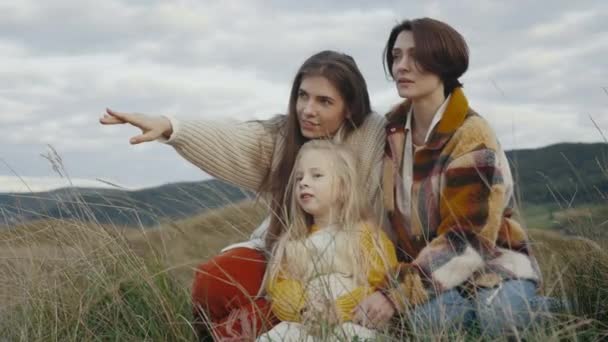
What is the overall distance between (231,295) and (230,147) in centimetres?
89

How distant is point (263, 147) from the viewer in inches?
197

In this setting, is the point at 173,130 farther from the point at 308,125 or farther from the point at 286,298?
the point at 286,298

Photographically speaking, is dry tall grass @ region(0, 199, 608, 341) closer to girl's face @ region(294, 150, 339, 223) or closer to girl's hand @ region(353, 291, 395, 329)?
girl's face @ region(294, 150, 339, 223)

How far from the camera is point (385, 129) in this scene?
4777mm

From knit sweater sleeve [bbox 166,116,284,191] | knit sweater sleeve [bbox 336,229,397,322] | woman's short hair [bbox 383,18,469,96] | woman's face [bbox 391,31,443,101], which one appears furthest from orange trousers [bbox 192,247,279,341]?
woman's short hair [bbox 383,18,469,96]

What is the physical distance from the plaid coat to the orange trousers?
0.66 meters

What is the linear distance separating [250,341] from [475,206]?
1177 millimetres

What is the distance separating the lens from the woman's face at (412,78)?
436cm

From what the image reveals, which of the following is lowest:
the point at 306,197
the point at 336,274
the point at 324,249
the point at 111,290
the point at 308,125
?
the point at 111,290

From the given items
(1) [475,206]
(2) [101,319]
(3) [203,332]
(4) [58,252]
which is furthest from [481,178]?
(4) [58,252]

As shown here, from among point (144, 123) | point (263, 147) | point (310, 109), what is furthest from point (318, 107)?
point (144, 123)

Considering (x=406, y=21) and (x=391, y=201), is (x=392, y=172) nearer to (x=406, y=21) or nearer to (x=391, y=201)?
(x=391, y=201)

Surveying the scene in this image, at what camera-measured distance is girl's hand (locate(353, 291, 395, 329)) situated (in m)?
3.99

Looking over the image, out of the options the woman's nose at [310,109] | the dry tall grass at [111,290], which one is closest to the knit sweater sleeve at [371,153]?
the woman's nose at [310,109]
